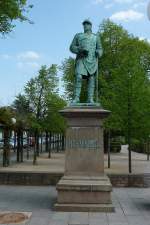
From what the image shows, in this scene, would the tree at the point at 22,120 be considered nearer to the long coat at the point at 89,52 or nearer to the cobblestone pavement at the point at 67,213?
the cobblestone pavement at the point at 67,213

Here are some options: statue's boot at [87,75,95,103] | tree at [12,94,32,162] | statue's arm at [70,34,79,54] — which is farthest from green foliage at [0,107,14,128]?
statue's boot at [87,75,95,103]

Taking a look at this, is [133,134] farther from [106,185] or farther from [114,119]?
[106,185]

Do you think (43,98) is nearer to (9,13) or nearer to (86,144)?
(9,13)

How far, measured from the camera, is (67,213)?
12258mm

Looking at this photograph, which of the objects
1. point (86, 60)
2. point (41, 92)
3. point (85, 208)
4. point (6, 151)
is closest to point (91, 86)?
point (86, 60)

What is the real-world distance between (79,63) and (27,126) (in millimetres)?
16924

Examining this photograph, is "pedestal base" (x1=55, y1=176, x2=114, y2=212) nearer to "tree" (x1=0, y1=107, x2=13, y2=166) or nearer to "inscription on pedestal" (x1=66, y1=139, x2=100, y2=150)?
"inscription on pedestal" (x1=66, y1=139, x2=100, y2=150)

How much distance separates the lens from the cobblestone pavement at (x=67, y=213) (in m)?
11.3

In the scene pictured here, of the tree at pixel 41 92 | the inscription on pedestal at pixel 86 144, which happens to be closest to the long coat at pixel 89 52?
the inscription on pedestal at pixel 86 144

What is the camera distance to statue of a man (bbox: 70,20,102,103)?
13922 millimetres

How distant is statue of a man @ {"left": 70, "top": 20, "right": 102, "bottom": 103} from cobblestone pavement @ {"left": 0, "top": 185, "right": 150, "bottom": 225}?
3117 mm

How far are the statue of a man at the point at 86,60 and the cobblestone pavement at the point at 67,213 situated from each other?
3.12m

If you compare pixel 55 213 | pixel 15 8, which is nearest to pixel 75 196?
pixel 55 213

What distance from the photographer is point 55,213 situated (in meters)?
12.2
